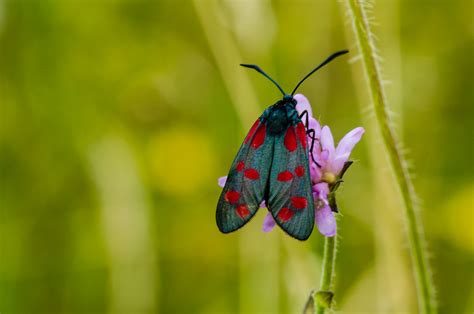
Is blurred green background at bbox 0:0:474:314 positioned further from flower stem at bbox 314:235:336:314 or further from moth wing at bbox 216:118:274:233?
flower stem at bbox 314:235:336:314

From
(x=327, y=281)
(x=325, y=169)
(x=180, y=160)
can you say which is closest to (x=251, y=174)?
(x=325, y=169)

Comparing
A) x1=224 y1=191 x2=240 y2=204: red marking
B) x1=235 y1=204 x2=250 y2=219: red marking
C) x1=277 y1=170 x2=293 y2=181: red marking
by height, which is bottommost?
Result: x1=235 y1=204 x2=250 y2=219: red marking

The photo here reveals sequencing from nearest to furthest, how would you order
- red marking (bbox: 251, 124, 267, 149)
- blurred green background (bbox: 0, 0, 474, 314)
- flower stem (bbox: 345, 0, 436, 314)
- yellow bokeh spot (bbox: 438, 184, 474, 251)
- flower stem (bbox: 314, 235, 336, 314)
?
flower stem (bbox: 314, 235, 336, 314)
flower stem (bbox: 345, 0, 436, 314)
red marking (bbox: 251, 124, 267, 149)
blurred green background (bbox: 0, 0, 474, 314)
yellow bokeh spot (bbox: 438, 184, 474, 251)

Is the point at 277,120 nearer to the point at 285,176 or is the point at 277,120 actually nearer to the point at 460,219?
the point at 285,176

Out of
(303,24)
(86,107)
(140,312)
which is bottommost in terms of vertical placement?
(140,312)

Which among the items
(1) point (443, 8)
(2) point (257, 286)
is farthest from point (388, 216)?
(1) point (443, 8)

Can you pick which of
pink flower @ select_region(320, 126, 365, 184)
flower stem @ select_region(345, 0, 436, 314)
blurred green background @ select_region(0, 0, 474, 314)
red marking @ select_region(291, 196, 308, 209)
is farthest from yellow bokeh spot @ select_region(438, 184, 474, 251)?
red marking @ select_region(291, 196, 308, 209)

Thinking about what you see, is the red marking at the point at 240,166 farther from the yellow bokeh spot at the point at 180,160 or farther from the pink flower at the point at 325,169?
the yellow bokeh spot at the point at 180,160

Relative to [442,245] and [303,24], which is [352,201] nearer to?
[442,245]
